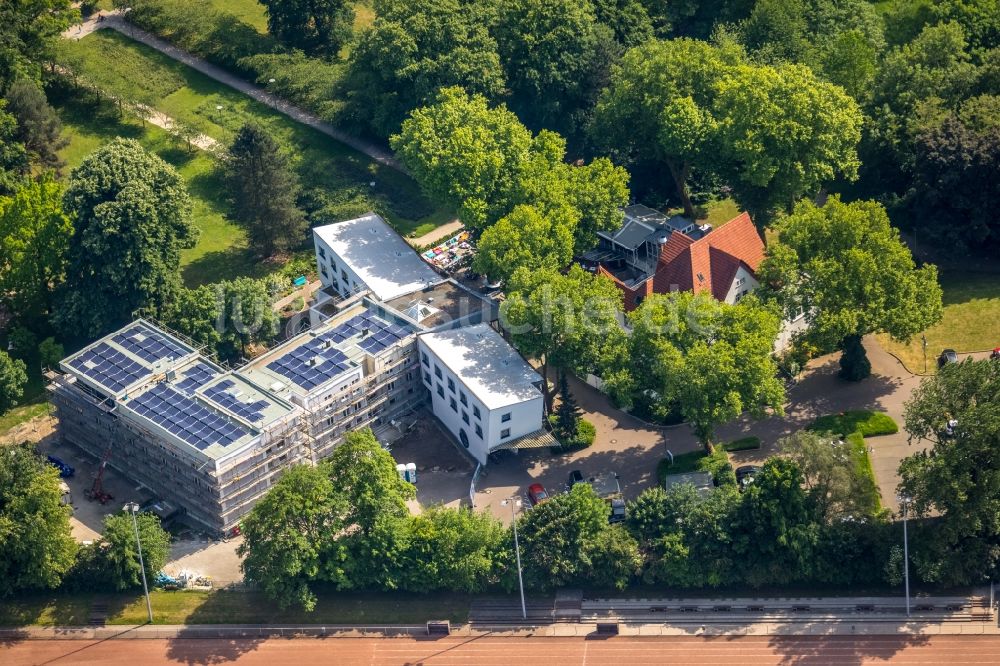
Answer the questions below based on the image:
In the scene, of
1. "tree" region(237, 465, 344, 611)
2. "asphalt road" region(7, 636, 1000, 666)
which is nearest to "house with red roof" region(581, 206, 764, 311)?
"asphalt road" region(7, 636, 1000, 666)

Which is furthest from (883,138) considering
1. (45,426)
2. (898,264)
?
(45,426)

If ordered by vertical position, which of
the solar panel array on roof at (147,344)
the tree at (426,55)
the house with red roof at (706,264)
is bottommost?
the solar panel array on roof at (147,344)

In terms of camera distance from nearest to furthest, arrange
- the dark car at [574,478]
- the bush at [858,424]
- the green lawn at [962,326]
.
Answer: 1. the dark car at [574,478]
2. the bush at [858,424]
3. the green lawn at [962,326]

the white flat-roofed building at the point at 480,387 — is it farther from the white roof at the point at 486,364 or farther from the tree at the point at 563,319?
the tree at the point at 563,319

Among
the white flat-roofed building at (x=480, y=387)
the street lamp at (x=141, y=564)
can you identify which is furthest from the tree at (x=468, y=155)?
the street lamp at (x=141, y=564)

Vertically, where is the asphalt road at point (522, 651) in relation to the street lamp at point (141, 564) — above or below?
below

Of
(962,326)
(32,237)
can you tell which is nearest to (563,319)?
(962,326)
